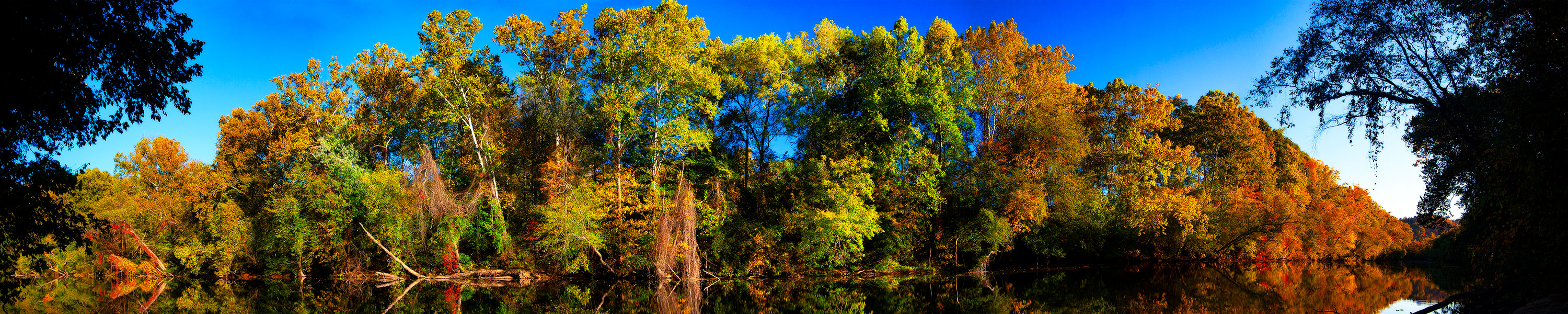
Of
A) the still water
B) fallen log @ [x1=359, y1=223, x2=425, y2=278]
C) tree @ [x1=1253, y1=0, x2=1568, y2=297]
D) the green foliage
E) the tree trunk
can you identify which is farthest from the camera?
the tree trunk

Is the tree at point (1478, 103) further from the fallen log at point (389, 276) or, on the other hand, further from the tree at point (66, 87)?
the fallen log at point (389, 276)

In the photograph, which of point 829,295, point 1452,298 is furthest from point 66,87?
point 1452,298

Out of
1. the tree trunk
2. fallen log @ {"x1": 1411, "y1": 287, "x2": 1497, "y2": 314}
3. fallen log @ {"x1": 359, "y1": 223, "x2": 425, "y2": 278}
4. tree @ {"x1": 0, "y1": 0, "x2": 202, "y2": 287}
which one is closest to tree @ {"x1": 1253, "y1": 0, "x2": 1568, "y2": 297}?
fallen log @ {"x1": 1411, "y1": 287, "x2": 1497, "y2": 314}

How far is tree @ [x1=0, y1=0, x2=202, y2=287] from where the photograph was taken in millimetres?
11086

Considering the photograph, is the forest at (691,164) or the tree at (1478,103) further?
the forest at (691,164)

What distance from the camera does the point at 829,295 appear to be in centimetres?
2069

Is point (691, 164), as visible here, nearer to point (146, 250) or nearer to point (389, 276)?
point (389, 276)

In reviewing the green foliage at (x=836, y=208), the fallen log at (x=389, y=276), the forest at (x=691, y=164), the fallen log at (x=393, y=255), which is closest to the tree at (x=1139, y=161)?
the forest at (x=691, y=164)

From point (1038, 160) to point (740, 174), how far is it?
484 inches

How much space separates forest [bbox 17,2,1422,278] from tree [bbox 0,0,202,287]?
1392 cm

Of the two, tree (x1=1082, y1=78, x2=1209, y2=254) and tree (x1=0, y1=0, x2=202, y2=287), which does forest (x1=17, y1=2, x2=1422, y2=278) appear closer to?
tree (x1=1082, y1=78, x2=1209, y2=254)

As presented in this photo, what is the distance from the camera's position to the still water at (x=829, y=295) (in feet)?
54.6

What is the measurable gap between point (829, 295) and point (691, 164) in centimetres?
1198

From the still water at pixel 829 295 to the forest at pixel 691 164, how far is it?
2.08m
